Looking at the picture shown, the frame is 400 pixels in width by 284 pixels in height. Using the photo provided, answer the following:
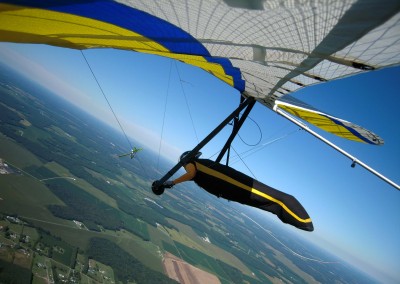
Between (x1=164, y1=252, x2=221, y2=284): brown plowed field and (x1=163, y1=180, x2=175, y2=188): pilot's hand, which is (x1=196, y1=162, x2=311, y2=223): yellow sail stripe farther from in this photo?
(x1=164, y1=252, x2=221, y2=284): brown plowed field

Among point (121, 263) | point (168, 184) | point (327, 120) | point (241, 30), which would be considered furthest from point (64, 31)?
point (121, 263)

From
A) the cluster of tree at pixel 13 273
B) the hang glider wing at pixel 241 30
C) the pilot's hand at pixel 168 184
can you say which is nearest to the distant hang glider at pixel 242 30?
the hang glider wing at pixel 241 30

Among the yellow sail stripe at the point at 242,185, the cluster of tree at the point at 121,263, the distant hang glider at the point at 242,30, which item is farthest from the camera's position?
the cluster of tree at the point at 121,263

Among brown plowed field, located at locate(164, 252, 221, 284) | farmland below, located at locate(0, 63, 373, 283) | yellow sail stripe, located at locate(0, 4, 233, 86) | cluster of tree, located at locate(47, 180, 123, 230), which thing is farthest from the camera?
cluster of tree, located at locate(47, 180, 123, 230)

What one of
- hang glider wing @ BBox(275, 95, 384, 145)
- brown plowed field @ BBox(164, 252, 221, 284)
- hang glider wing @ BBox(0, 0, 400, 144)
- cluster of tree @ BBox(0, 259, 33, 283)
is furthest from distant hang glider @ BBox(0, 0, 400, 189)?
brown plowed field @ BBox(164, 252, 221, 284)

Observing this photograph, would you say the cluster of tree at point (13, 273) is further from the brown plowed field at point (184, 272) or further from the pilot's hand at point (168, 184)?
the pilot's hand at point (168, 184)

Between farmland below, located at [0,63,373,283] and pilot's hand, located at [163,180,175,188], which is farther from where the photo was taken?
farmland below, located at [0,63,373,283]
